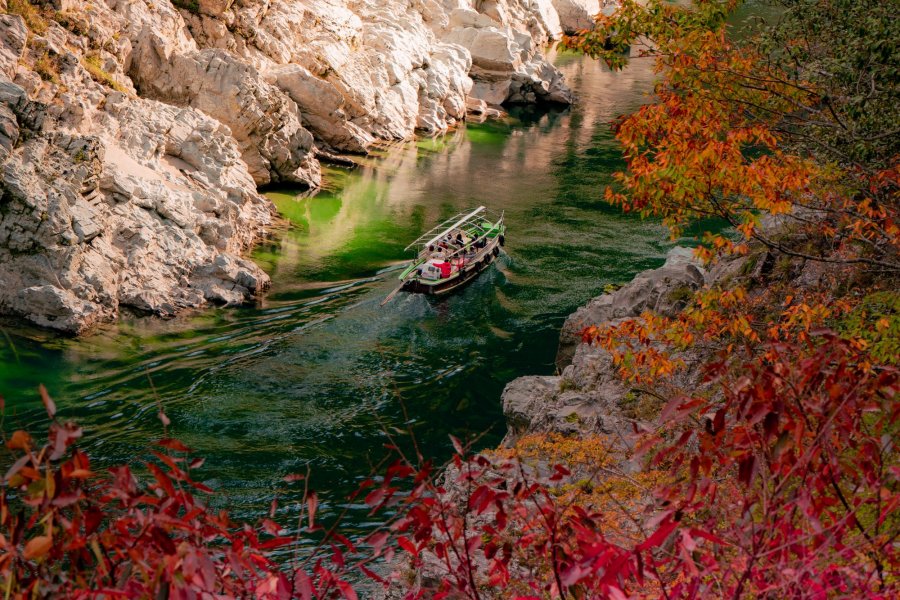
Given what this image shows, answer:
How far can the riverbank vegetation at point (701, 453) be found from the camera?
Result: 3.41m

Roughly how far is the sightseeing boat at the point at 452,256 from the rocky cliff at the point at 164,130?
507 cm

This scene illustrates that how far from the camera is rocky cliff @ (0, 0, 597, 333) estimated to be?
21.8m

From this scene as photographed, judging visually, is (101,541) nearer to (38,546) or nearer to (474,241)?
(38,546)

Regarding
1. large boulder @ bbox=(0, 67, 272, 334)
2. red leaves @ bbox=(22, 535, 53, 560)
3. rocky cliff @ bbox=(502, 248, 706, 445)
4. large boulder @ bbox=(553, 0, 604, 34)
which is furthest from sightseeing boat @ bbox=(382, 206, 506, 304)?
large boulder @ bbox=(553, 0, 604, 34)

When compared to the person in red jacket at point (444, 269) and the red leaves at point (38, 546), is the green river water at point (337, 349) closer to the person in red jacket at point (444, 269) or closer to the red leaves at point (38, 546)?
the person in red jacket at point (444, 269)

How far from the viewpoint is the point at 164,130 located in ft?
91.7

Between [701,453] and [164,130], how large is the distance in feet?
88.5

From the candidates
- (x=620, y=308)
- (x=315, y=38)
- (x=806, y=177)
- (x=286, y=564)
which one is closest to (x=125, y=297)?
(x=286, y=564)

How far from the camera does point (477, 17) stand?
59625mm

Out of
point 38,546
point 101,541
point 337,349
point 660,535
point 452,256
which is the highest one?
point 38,546

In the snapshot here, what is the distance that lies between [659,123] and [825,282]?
5.01m

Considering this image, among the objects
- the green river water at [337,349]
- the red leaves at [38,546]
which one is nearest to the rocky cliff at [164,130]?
the green river water at [337,349]

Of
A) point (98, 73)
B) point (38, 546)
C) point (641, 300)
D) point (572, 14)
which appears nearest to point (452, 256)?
point (641, 300)

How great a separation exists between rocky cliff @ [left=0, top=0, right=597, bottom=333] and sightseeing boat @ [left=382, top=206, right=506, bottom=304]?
5070 mm
